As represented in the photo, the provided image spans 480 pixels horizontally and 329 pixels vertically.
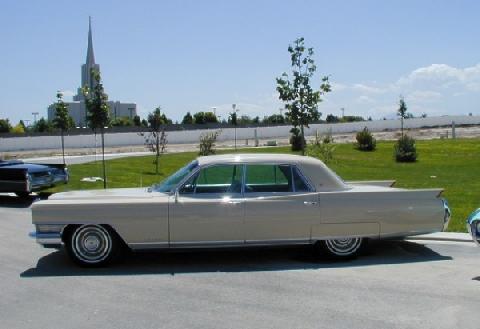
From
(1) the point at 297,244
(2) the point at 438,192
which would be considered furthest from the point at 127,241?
(2) the point at 438,192

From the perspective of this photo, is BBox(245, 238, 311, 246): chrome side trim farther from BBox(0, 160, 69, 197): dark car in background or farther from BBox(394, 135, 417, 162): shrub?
BBox(394, 135, 417, 162): shrub

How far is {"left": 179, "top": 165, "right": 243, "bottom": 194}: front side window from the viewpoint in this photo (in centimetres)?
783

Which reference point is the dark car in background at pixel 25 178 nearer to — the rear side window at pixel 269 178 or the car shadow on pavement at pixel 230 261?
the car shadow on pavement at pixel 230 261

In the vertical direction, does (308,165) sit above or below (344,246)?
above

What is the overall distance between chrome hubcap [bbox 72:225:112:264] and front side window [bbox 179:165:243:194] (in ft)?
3.77

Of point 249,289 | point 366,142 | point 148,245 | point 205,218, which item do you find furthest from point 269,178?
point 366,142

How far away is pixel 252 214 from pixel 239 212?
170 mm

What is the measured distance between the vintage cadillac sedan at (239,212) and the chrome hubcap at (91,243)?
1 cm

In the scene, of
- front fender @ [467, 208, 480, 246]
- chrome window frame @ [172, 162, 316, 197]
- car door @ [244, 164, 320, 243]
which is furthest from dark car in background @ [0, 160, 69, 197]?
front fender @ [467, 208, 480, 246]

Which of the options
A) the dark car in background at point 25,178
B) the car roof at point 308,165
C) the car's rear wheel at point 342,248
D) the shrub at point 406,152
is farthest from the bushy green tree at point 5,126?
the car's rear wheel at point 342,248

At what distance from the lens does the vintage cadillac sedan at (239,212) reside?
7.60 m

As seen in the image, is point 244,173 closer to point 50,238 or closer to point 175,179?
point 175,179

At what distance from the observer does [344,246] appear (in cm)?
800

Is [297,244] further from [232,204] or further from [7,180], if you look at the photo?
[7,180]
